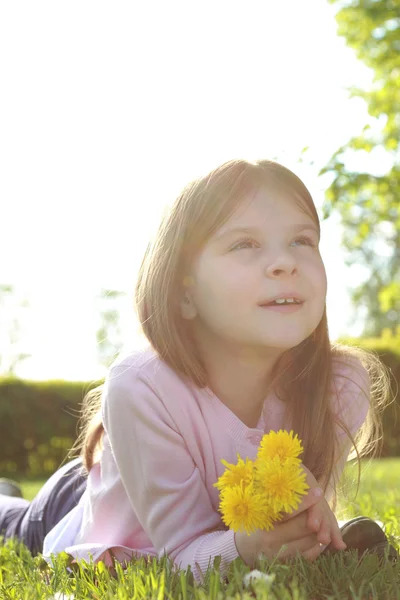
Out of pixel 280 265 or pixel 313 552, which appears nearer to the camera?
pixel 313 552

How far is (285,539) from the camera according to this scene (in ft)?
7.11

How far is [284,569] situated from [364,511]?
6.65 ft

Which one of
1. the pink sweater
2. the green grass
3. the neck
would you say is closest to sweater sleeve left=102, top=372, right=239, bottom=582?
the pink sweater

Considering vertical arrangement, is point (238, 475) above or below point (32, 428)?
above

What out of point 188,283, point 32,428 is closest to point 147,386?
point 188,283

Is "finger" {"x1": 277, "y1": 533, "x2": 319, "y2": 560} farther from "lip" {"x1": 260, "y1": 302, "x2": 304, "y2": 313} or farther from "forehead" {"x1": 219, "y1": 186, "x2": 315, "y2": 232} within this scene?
"forehead" {"x1": 219, "y1": 186, "x2": 315, "y2": 232}

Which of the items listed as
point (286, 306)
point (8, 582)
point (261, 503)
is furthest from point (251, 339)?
point (8, 582)

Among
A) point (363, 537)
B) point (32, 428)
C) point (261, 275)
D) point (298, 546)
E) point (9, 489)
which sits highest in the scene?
point (261, 275)

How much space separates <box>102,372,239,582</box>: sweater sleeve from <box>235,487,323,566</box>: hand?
218 millimetres

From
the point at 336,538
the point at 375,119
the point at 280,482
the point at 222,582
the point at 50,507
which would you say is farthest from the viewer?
the point at 375,119

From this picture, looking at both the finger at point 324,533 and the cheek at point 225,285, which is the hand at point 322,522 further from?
the cheek at point 225,285

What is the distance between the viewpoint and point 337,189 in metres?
7.91

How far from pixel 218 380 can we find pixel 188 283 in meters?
0.37

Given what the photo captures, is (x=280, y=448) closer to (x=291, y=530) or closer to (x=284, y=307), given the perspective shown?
(x=291, y=530)
